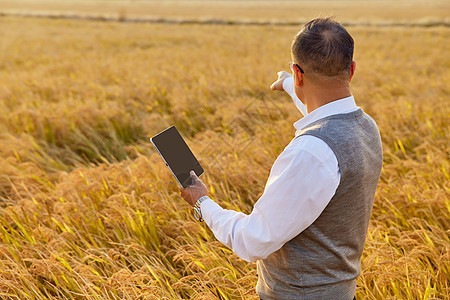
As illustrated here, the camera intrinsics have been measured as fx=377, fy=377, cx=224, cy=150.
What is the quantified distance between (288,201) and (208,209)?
0.37 m

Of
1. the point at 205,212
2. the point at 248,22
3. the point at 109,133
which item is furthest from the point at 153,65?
the point at 248,22

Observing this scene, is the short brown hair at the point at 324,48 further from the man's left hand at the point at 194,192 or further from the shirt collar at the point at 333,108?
the man's left hand at the point at 194,192

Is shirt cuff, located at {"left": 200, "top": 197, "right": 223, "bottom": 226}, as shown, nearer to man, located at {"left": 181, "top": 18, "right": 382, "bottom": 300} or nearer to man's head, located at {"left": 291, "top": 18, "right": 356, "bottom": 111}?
man, located at {"left": 181, "top": 18, "right": 382, "bottom": 300}

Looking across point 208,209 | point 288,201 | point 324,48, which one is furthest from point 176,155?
point 324,48

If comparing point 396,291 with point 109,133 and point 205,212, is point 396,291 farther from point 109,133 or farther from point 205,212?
point 109,133

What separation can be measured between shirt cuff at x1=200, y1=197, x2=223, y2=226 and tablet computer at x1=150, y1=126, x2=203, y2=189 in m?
0.15

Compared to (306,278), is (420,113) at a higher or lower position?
lower

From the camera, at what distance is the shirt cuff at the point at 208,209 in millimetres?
1393

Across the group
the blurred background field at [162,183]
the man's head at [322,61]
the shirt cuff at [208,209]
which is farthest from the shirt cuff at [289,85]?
the shirt cuff at [208,209]

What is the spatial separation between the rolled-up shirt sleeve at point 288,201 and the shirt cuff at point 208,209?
0.17 meters

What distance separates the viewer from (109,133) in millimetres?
5109

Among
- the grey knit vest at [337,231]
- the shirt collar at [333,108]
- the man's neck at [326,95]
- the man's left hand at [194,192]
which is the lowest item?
the grey knit vest at [337,231]

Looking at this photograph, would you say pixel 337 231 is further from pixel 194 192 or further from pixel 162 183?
pixel 162 183

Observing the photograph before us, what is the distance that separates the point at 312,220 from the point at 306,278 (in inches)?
10.2
